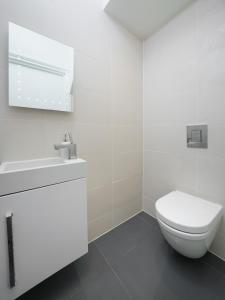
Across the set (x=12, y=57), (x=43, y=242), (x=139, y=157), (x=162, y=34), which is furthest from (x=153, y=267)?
(x=162, y=34)

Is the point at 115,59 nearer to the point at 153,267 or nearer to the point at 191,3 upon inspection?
the point at 191,3

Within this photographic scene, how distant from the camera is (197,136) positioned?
1.18m

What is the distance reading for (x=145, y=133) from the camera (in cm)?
164

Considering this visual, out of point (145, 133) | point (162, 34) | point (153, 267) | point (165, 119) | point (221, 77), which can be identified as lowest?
point (153, 267)

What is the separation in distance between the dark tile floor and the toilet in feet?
0.61

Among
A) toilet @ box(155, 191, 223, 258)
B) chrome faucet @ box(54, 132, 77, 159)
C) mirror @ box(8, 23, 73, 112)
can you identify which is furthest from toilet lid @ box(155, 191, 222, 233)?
mirror @ box(8, 23, 73, 112)

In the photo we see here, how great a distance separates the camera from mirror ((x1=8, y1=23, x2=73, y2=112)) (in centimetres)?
86

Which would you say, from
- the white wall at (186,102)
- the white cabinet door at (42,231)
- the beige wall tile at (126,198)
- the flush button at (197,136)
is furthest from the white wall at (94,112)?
the flush button at (197,136)

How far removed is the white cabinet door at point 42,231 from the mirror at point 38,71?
23.0 inches

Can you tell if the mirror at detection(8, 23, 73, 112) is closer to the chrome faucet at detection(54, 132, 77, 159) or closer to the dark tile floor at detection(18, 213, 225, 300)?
the chrome faucet at detection(54, 132, 77, 159)

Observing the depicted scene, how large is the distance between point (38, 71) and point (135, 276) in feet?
5.12

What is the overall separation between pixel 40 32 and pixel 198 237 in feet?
5.40

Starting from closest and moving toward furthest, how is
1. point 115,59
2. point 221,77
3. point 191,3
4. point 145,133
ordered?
point 221,77 → point 191,3 → point 115,59 → point 145,133

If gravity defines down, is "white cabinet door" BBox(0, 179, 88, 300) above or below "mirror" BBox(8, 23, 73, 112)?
below
